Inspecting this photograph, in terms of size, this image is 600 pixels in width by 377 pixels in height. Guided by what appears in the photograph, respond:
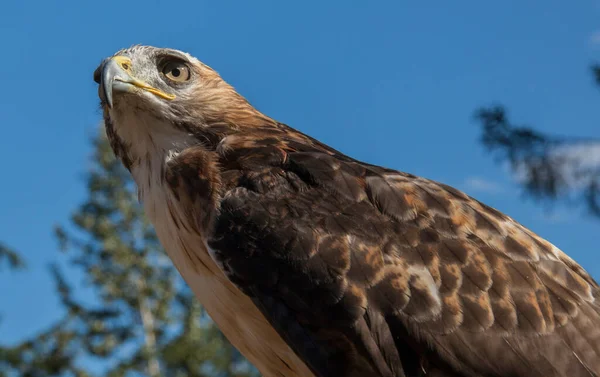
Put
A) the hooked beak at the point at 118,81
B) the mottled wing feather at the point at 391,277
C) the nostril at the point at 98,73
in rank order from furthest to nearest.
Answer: the nostril at the point at 98,73 < the hooked beak at the point at 118,81 < the mottled wing feather at the point at 391,277

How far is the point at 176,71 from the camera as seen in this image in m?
5.17

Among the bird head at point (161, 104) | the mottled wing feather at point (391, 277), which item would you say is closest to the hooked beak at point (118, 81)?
the bird head at point (161, 104)

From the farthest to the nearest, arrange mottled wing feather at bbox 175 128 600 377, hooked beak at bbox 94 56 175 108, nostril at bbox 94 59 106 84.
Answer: nostril at bbox 94 59 106 84 → hooked beak at bbox 94 56 175 108 → mottled wing feather at bbox 175 128 600 377

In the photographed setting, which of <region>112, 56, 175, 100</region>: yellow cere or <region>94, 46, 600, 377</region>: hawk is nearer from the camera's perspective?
<region>94, 46, 600, 377</region>: hawk

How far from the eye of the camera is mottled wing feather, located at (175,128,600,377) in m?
3.88

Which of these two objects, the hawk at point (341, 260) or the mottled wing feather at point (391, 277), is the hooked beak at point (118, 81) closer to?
the hawk at point (341, 260)

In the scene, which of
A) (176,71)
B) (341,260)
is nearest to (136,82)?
(176,71)

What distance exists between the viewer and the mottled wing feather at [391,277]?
3.88 meters

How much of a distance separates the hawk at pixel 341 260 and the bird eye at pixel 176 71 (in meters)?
0.25

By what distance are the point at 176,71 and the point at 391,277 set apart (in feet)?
6.64

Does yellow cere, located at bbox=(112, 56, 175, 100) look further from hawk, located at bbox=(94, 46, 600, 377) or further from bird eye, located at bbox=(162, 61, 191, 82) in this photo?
bird eye, located at bbox=(162, 61, 191, 82)

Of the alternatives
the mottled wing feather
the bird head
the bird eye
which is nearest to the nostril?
the bird head

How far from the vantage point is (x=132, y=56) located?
5.03m

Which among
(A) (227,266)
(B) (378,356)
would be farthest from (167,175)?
(B) (378,356)
